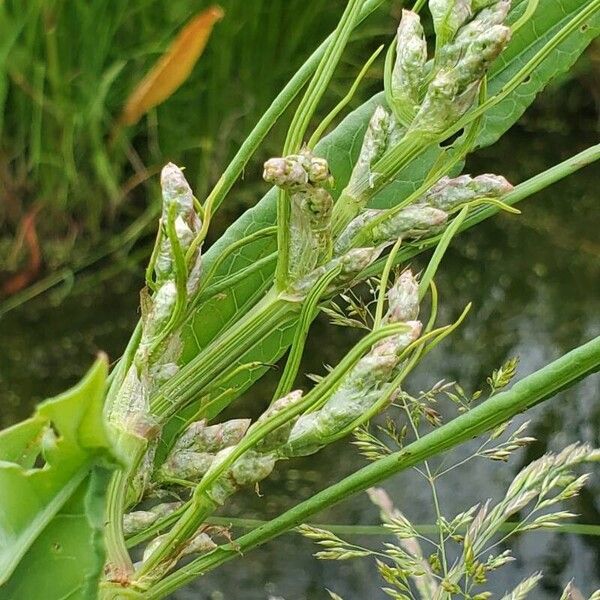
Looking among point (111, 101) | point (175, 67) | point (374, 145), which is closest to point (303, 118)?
point (374, 145)

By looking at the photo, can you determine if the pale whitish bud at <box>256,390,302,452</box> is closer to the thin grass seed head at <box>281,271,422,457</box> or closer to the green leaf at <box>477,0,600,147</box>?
the thin grass seed head at <box>281,271,422,457</box>

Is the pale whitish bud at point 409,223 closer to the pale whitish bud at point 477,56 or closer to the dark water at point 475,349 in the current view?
the pale whitish bud at point 477,56

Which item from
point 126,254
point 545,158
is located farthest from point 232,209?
point 545,158

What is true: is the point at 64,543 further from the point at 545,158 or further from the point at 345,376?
the point at 545,158

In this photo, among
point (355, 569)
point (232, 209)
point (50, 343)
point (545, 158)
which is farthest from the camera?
point (545, 158)

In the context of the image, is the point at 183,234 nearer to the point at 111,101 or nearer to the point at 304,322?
the point at 304,322

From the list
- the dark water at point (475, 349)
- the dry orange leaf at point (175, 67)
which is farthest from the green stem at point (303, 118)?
the dark water at point (475, 349)
